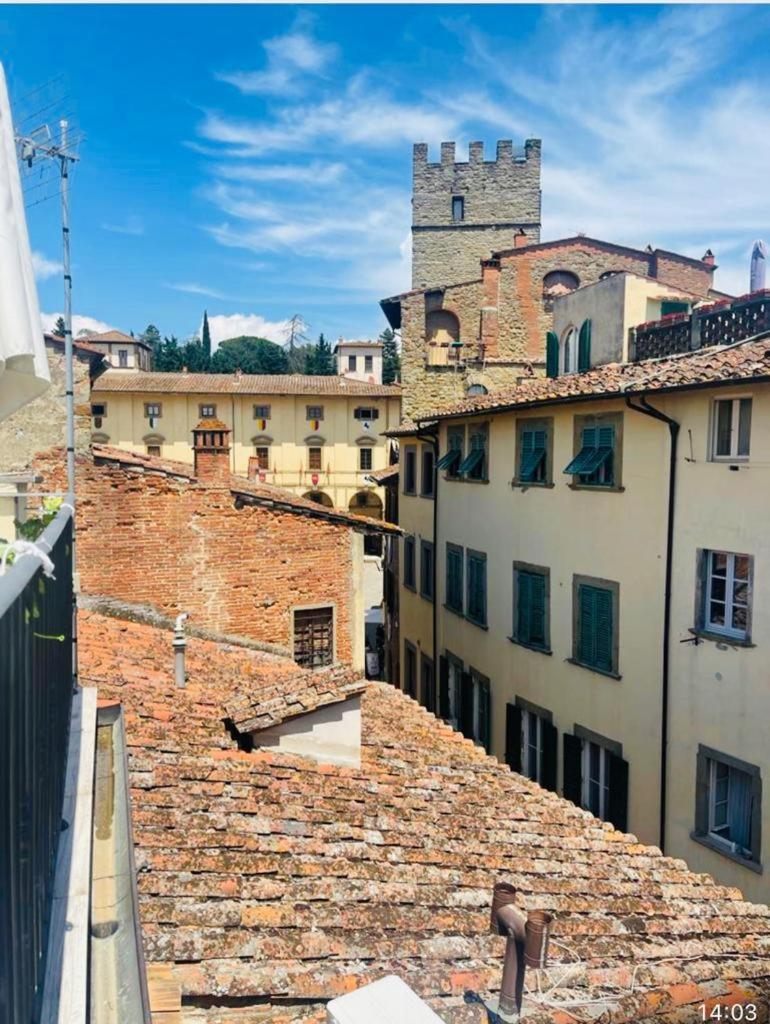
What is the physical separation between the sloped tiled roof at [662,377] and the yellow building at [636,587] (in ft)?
0.16

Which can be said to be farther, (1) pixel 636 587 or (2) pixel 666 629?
(1) pixel 636 587

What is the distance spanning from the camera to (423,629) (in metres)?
20.8

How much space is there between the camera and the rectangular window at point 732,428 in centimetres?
1042

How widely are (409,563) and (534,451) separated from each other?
8365 mm

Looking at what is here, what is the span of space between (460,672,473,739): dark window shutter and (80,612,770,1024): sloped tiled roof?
31.3ft

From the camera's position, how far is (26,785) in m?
2.05

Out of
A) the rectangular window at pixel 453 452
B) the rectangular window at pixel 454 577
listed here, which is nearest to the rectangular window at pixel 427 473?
the rectangular window at pixel 453 452

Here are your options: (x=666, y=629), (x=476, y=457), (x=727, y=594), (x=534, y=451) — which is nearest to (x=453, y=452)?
(x=476, y=457)

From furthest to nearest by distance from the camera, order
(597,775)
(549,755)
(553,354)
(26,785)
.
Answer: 1. (553,354)
2. (549,755)
3. (597,775)
4. (26,785)

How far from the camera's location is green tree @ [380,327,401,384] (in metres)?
77.2

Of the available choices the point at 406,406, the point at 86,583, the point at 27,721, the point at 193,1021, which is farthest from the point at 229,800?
the point at 406,406

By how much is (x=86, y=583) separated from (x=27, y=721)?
33.7 feet

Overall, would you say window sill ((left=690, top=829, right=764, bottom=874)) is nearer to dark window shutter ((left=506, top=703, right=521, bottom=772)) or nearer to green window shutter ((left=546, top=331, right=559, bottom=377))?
dark window shutter ((left=506, top=703, right=521, bottom=772))

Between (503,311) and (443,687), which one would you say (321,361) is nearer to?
(503,311)
